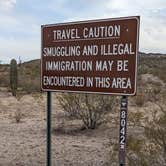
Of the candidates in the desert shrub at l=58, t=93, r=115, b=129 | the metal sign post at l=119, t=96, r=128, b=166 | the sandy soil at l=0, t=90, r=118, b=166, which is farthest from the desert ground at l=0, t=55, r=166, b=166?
the metal sign post at l=119, t=96, r=128, b=166

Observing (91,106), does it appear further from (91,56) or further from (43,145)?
(91,56)

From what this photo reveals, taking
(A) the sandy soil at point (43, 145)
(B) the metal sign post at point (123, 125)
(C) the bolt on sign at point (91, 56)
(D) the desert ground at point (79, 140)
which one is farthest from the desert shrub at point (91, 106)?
(B) the metal sign post at point (123, 125)

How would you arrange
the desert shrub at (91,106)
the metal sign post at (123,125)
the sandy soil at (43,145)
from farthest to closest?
the desert shrub at (91,106) < the sandy soil at (43,145) < the metal sign post at (123,125)

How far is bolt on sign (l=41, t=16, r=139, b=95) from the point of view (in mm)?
6254

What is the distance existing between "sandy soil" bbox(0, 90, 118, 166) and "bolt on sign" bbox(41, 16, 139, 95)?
9.68 ft

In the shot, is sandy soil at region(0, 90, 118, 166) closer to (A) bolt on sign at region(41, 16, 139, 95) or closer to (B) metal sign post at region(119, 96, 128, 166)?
(A) bolt on sign at region(41, 16, 139, 95)

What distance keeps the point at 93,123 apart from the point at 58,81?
728cm

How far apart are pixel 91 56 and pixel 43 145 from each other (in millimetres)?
5531

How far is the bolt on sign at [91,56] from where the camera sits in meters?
6.25

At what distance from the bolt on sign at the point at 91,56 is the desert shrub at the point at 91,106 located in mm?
6751

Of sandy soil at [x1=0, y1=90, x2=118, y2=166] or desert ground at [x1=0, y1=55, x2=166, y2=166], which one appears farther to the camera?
sandy soil at [x1=0, y1=90, x2=118, y2=166]

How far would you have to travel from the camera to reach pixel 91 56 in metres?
6.79

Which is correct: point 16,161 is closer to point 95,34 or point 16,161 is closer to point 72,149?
point 72,149

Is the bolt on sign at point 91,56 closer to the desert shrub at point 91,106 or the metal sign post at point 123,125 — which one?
the metal sign post at point 123,125
